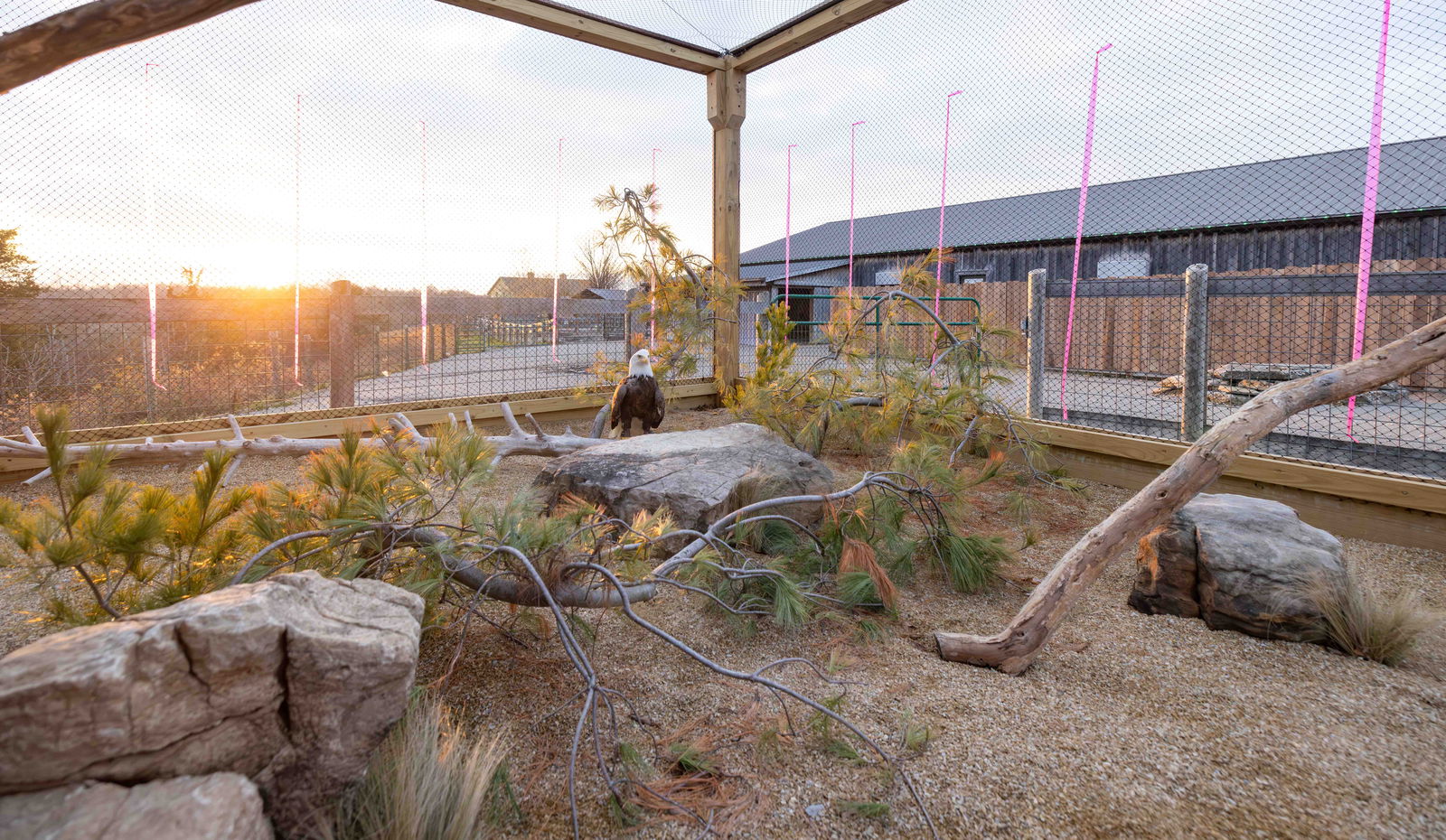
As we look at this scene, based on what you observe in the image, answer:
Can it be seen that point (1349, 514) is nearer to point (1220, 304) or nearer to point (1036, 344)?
point (1036, 344)

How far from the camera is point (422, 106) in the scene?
4.69 meters

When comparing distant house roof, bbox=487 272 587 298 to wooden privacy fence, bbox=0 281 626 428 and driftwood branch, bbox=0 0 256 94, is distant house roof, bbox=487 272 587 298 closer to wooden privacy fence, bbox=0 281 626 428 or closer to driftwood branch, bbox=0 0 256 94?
wooden privacy fence, bbox=0 281 626 428

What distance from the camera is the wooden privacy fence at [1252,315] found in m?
3.20

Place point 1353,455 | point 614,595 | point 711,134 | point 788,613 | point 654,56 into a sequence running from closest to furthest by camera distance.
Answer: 1. point 614,595
2. point 788,613
3. point 1353,455
4. point 654,56
5. point 711,134

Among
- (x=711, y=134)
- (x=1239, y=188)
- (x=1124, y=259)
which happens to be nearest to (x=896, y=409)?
(x=711, y=134)

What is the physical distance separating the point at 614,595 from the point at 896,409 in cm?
218

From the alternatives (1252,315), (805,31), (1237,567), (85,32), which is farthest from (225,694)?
(1252,315)

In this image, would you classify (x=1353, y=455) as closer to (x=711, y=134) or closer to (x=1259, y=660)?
(x=1259, y=660)

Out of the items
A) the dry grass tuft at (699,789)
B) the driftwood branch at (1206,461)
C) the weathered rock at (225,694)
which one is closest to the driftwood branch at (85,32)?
the weathered rock at (225,694)

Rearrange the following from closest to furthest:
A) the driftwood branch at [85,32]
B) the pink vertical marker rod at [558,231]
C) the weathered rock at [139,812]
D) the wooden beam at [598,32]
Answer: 1. the weathered rock at [139,812]
2. the driftwood branch at [85,32]
3. the wooden beam at [598,32]
4. the pink vertical marker rod at [558,231]

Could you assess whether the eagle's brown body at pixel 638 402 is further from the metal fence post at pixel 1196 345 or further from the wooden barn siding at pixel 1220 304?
the metal fence post at pixel 1196 345

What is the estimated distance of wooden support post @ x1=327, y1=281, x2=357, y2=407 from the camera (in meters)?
4.95

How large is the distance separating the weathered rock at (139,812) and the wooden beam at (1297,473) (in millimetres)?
3534

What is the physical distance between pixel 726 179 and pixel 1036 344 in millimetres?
2803
